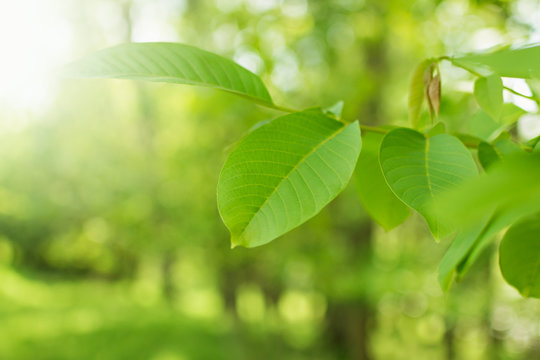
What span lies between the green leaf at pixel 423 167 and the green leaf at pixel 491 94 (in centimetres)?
11

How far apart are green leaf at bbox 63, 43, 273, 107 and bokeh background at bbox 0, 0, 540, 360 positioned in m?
2.08

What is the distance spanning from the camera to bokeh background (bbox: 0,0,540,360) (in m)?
3.77

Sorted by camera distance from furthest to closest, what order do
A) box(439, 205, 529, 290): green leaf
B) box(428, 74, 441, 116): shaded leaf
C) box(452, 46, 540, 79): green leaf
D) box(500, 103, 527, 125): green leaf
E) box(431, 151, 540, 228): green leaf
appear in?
box(500, 103, 527, 125): green leaf, box(428, 74, 441, 116): shaded leaf, box(452, 46, 540, 79): green leaf, box(439, 205, 529, 290): green leaf, box(431, 151, 540, 228): green leaf

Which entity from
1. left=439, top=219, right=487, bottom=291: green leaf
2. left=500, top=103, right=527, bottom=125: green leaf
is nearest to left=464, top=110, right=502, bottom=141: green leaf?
left=500, top=103, right=527, bottom=125: green leaf

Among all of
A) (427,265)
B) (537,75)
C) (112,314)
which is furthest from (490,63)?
(112,314)

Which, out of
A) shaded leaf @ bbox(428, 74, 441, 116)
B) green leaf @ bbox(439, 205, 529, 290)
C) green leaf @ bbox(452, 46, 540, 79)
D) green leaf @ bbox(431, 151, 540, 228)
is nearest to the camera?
green leaf @ bbox(431, 151, 540, 228)

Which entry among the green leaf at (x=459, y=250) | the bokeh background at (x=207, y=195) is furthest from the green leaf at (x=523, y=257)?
the bokeh background at (x=207, y=195)

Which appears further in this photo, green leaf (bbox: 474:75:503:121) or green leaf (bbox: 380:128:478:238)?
green leaf (bbox: 474:75:503:121)

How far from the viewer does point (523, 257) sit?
50 centimetres

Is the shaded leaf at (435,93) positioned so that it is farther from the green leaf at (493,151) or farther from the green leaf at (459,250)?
the green leaf at (459,250)

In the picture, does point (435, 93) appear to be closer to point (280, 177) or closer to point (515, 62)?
point (515, 62)

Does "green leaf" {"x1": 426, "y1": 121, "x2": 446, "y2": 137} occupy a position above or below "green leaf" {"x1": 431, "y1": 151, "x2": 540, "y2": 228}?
below

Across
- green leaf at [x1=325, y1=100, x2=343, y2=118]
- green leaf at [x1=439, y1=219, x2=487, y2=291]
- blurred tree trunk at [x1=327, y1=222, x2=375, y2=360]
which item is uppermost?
green leaf at [x1=325, y1=100, x2=343, y2=118]

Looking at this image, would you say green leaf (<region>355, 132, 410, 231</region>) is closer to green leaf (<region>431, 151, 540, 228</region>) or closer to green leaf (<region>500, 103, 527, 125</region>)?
green leaf (<region>500, 103, 527, 125</region>)
